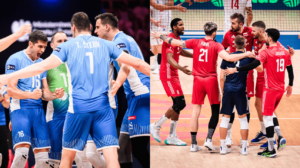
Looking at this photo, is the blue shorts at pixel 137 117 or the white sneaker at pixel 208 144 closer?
the blue shorts at pixel 137 117

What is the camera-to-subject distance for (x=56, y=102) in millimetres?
3828

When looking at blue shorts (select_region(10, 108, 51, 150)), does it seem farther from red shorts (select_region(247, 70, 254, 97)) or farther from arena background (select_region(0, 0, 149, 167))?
red shorts (select_region(247, 70, 254, 97))

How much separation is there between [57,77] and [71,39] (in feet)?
1.53

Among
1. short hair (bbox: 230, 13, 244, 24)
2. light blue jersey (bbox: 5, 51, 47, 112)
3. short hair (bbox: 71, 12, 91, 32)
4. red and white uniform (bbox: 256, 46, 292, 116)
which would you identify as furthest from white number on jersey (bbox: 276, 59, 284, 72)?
light blue jersey (bbox: 5, 51, 47, 112)

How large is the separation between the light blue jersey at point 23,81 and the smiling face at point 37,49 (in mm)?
65

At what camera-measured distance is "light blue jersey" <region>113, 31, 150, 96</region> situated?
3.85 metres

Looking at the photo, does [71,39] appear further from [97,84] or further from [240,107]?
[240,107]

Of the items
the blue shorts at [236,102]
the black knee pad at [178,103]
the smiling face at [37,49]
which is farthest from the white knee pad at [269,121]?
the smiling face at [37,49]

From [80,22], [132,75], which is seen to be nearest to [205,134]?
[132,75]

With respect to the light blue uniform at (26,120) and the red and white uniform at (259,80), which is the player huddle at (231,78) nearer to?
the red and white uniform at (259,80)

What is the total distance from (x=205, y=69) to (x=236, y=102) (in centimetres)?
83

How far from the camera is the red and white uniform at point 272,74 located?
568cm

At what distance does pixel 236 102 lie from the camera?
580 centimetres

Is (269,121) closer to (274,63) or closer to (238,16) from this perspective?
(274,63)
